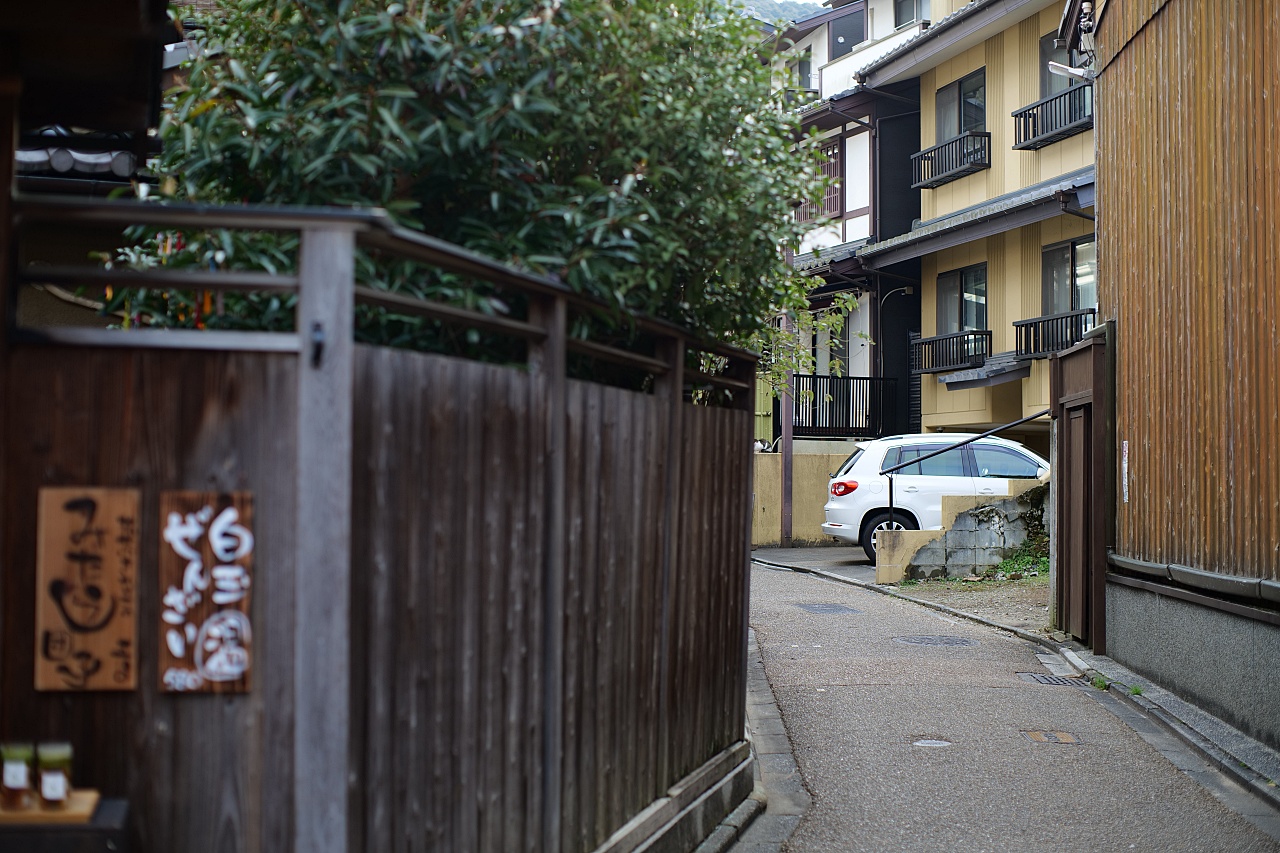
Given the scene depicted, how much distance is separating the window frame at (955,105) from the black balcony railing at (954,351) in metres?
3.77

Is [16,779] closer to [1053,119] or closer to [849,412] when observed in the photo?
[1053,119]

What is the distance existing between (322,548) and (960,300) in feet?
73.9

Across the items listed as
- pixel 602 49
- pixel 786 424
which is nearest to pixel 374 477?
pixel 602 49

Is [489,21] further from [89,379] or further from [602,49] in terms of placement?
[89,379]

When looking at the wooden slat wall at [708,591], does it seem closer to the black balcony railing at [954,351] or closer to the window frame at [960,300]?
the black balcony railing at [954,351]

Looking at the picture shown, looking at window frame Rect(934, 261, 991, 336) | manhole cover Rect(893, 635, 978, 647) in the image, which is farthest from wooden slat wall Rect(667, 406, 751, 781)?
window frame Rect(934, 261, 991, 336)

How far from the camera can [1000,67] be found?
75.5 feet

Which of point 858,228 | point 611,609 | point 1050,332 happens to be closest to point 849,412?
point 858,228

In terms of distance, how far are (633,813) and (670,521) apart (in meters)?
1.30

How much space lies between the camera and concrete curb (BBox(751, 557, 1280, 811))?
705 cm

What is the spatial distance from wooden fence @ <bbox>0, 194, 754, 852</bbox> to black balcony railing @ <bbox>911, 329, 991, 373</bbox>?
1940cm

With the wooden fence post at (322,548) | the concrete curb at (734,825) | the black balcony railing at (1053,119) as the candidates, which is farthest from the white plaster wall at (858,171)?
the wooden fence post at (322,548)

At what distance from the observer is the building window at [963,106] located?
78.3 feet

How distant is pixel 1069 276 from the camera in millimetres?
21328
